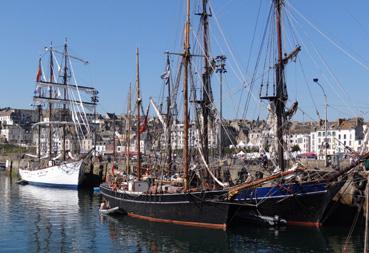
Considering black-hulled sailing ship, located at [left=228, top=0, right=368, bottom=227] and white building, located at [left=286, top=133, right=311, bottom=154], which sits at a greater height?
white building, located at [left=286, top=133, right=311, bottom=154]

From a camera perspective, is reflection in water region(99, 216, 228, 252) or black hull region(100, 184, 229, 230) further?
black hull region(100, 184, 229, 230)

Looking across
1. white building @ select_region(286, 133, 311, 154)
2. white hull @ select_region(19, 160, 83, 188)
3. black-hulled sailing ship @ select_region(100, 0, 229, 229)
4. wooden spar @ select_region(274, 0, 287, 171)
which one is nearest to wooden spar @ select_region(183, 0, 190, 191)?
black-hulled sailing ship @ select_region(100, 0, 229, 229)

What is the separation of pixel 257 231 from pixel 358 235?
19.5 ft

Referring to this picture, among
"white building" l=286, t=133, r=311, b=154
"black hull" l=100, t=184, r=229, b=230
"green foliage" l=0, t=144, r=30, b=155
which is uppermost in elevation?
"white building" l=286, t=133, r=311, b=154

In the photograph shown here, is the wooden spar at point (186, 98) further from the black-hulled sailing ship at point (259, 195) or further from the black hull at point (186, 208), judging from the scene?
the black hull at point (186, 208)

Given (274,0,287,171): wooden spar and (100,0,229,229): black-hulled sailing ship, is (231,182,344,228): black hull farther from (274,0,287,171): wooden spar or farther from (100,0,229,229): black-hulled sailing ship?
(274,0,287,171): wooden spar

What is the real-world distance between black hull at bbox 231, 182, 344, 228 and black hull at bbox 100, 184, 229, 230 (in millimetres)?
1111

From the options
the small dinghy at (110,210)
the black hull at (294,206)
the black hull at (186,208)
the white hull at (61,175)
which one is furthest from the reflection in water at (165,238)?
the white hull at (61,175)

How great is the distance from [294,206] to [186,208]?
6687 millimetres

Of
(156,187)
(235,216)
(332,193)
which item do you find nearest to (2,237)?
(156,187)

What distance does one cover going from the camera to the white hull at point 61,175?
244 ft

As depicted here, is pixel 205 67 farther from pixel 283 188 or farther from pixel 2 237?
pixel 2 237

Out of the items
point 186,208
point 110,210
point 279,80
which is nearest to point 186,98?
point 186,208

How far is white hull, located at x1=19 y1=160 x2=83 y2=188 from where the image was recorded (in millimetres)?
74312
